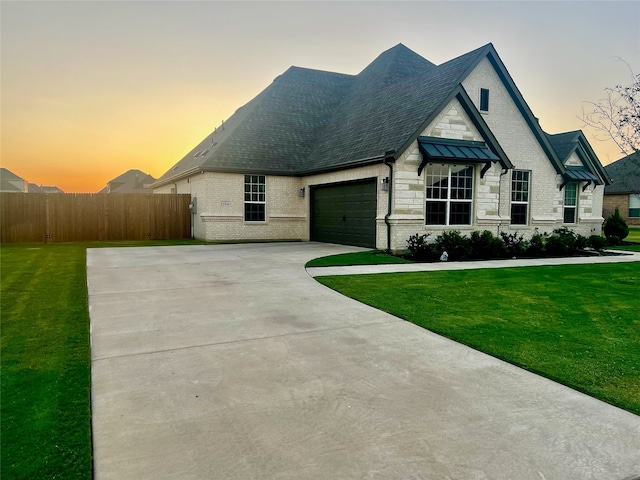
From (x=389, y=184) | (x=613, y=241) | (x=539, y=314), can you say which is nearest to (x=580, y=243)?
(x=613, y=241)

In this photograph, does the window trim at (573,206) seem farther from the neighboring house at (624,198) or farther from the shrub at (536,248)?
the neighboring house at (624,198)

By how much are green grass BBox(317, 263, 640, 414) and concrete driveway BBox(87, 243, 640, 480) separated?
400 mm

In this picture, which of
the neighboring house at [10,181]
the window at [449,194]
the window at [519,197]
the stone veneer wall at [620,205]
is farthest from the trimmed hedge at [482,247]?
the neighboring house at [10,181]

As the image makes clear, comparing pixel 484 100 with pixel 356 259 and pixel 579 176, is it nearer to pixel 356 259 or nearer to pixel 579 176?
pixel 579 176

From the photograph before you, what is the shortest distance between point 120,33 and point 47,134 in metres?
6.96

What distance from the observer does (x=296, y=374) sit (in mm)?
4074

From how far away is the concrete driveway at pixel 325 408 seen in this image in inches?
104

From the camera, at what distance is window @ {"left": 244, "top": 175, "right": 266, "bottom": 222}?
20062mm

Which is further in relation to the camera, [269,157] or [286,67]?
[286,67]

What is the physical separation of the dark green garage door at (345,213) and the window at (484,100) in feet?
20.2

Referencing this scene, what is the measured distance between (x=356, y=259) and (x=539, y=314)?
6786mm

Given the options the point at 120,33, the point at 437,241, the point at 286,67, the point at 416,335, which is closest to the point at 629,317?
the point at 416,335

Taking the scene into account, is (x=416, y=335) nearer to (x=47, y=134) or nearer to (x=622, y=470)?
(x=622, y=470)

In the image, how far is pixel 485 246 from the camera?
14.5 m
